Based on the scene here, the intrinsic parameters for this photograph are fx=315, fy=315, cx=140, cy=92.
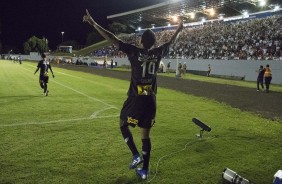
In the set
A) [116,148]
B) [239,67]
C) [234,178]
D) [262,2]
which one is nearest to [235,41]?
[239,67]

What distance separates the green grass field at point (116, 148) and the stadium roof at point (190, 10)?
33181 millimetres

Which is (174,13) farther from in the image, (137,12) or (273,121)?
(273,121)

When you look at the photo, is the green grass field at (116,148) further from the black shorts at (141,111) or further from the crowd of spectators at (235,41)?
the crowd of spectators at (235,41)

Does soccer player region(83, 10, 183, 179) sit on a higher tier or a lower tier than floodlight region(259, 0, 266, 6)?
lower

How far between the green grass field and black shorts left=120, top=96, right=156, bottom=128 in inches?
37.4

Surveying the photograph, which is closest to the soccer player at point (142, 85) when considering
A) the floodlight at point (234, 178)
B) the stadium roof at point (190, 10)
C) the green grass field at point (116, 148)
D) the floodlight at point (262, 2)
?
the green grass field at point (116, 148)

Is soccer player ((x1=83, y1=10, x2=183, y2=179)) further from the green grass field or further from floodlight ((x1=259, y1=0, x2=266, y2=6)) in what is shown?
floodlight ((x1=259, y1=0, x2=266, y2=6))

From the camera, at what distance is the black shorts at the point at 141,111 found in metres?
5.20

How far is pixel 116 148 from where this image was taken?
695 cm

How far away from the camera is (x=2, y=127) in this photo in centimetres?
875

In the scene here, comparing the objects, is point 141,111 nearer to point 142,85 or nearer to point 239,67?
point 142,85

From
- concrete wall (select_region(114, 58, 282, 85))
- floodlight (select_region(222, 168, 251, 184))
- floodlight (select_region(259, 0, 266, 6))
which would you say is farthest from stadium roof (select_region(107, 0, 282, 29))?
floodlight (select_region(222, 168, 251, 184))

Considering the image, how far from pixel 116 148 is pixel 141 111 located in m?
2.04

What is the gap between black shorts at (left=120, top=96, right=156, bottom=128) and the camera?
520 cm
